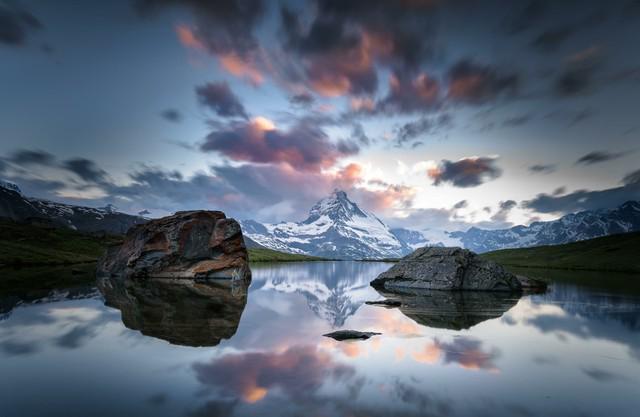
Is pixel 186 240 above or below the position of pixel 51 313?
above

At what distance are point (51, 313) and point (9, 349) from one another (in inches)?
480

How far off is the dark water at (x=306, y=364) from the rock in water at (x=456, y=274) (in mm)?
22451

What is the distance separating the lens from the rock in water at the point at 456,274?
53.1 meters

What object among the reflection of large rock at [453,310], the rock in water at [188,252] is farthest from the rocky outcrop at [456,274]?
the rock in water at [188,252]

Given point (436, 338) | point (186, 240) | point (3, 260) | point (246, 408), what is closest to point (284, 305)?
point (436, 338)

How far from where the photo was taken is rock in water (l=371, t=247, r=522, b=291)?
5312 cm

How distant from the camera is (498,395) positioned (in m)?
13.0

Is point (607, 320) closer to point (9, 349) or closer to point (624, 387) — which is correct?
point (624, 387)

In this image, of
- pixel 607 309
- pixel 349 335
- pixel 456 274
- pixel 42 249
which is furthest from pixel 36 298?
pixel 42 249

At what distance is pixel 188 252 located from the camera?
6962 cm

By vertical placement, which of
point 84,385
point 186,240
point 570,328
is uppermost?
point 186,240

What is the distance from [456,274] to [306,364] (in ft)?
136

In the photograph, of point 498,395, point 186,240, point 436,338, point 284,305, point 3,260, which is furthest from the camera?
point 3,260

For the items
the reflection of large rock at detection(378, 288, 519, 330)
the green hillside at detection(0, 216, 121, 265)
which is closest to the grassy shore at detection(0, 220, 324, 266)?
the green hillside at detection(0, 216, 121, 265)
